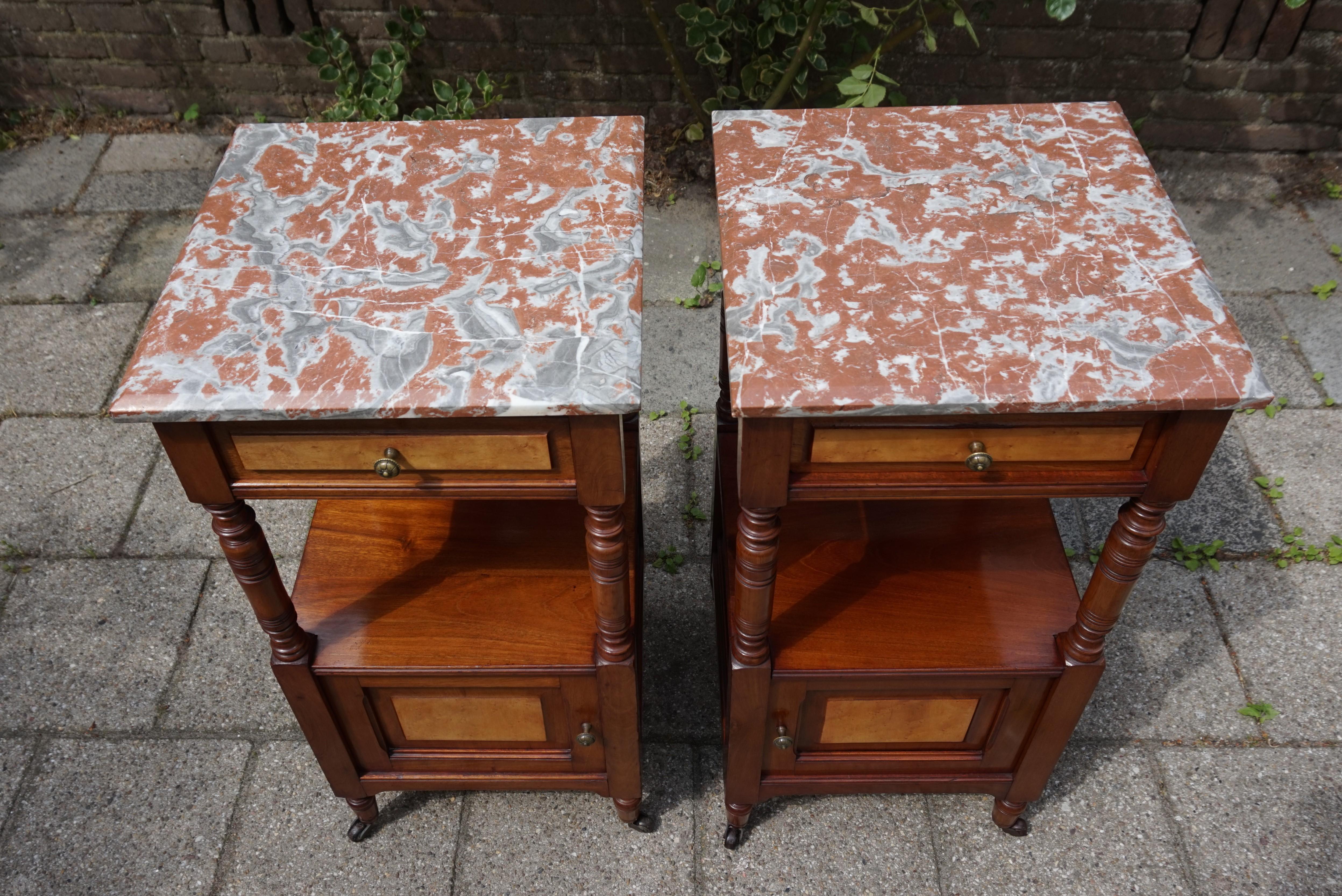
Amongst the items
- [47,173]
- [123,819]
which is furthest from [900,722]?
[47,173]

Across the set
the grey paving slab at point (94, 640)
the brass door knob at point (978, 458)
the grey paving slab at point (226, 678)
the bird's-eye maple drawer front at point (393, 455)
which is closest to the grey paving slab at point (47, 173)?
the grey paving slab at point (94, 640)

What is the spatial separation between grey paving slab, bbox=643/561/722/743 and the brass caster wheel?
0.77 feet

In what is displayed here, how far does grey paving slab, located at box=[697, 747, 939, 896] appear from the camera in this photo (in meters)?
2.16

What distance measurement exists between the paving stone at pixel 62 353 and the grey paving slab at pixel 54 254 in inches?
3.0

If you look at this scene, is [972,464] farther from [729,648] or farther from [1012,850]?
[1012,850]

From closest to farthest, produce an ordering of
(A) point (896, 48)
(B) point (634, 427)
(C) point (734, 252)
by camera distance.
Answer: (C) point (734, 252)
(B) point (634, 427)
(A) point (896, 48)

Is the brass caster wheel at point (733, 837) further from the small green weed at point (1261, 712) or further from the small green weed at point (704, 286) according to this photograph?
the small green weed at point (704, 286)

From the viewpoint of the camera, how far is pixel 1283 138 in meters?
3.84

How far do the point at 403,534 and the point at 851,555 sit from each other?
0.91m

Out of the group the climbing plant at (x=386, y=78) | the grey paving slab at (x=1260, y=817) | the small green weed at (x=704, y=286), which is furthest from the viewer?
the climbing plant at (x=386, y=78)

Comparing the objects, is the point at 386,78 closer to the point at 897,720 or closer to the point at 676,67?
the point at 676,67

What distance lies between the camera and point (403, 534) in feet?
6.86

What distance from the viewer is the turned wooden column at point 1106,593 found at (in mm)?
1487

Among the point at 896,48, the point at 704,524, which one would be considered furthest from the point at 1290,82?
the point at 704,524
